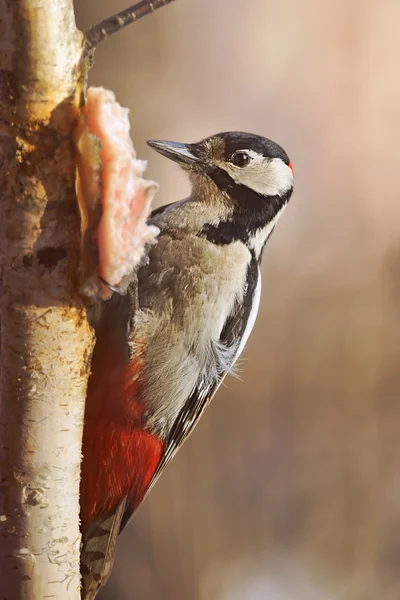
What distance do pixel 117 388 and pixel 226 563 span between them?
49.0 inches

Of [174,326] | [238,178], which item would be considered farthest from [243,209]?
[174,326]

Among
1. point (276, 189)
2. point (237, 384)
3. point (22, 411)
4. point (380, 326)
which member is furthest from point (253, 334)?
point (22, 411)

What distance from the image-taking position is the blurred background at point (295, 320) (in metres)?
1.79

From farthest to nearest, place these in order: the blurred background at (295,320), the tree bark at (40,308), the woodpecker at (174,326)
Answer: the blurred background at (295,320) → the woodpecker at (174,326) → the tree bark at (40,308)

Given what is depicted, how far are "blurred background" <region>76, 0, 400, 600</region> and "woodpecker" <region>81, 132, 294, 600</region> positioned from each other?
1.98 ft

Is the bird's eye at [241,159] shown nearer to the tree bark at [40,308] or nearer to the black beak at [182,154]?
the black beak at [182,154]

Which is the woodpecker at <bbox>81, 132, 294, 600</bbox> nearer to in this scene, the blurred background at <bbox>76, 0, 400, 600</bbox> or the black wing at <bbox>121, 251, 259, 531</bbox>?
the black wing at <bbox>121, 251, 259, 531</bbox>

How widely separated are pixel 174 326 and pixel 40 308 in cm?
36

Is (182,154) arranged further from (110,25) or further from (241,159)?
(110,25)

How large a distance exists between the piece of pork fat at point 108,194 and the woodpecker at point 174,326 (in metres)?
0.26

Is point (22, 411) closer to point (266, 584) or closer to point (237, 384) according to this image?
point (237, 384)

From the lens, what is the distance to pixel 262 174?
1102 millimetres

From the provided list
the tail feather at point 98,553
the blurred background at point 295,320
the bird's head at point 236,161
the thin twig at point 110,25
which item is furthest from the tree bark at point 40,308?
the blurred background at point 295,320

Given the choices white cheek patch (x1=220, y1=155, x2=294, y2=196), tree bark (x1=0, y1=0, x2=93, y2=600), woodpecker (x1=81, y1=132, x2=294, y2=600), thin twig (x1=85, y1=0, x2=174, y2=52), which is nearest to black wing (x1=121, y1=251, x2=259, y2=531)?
woodpecker (x1=81, y1=132, x2=294, y2=600)
